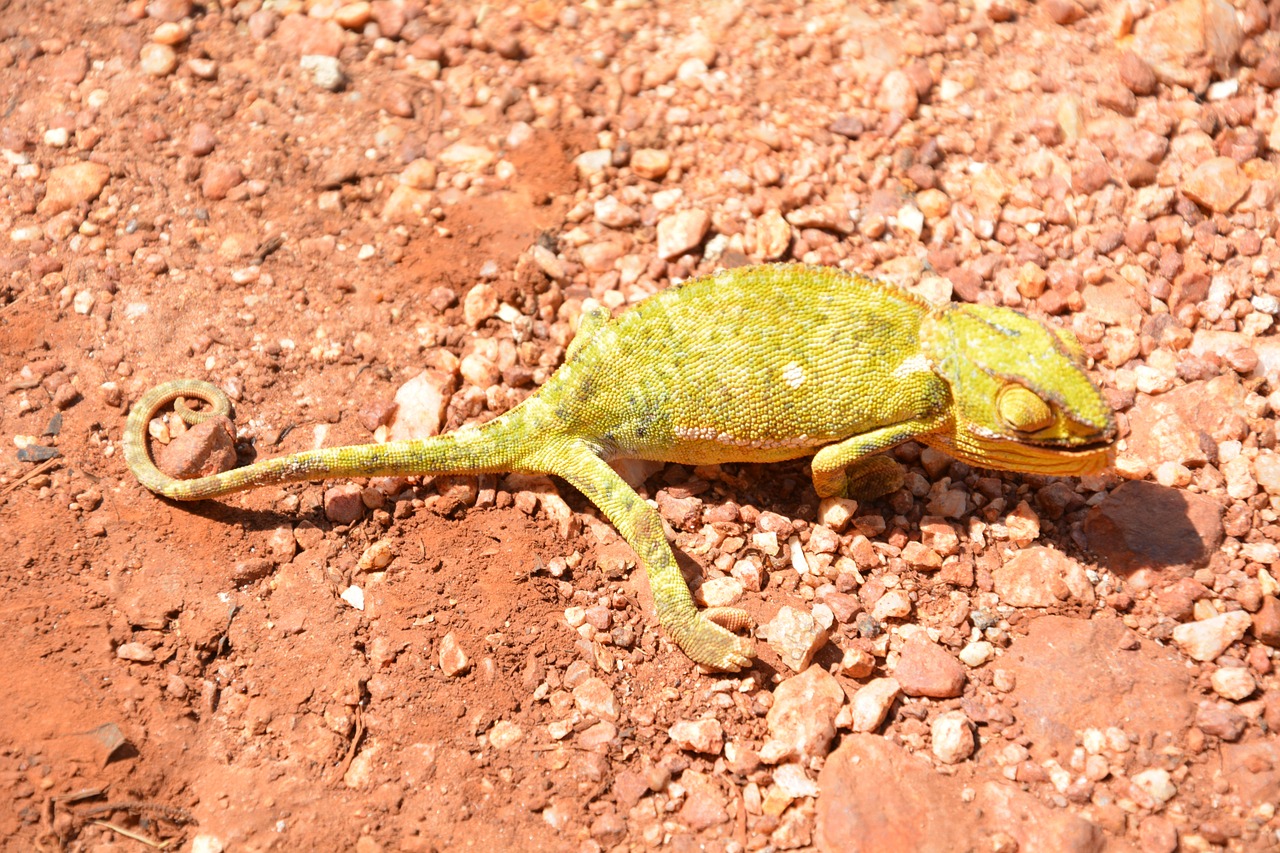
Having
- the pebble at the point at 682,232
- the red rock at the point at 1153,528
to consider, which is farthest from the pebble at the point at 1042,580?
the pebble at the point at 682,232

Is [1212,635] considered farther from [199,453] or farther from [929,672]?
[199,453]

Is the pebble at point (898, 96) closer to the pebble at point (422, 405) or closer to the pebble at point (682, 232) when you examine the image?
the pebble at point (682, 232)

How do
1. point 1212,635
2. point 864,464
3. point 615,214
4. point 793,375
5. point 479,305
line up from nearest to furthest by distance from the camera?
1. point 1212,635
2. point 793,375
3. point 864,464
4. point 479,305
5. point 615,214

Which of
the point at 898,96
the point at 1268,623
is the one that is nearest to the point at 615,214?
the point at 898,96

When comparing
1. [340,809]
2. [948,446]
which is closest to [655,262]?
[948,446]

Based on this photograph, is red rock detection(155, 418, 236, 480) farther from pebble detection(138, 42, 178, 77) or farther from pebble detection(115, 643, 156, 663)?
pebble detection(138, 42, 178, 77)

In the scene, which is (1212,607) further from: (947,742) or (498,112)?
(498,112)

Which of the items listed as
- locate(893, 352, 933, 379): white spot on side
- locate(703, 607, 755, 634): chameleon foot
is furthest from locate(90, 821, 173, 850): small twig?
locate(893, 352, 933, 379): white spot on side
